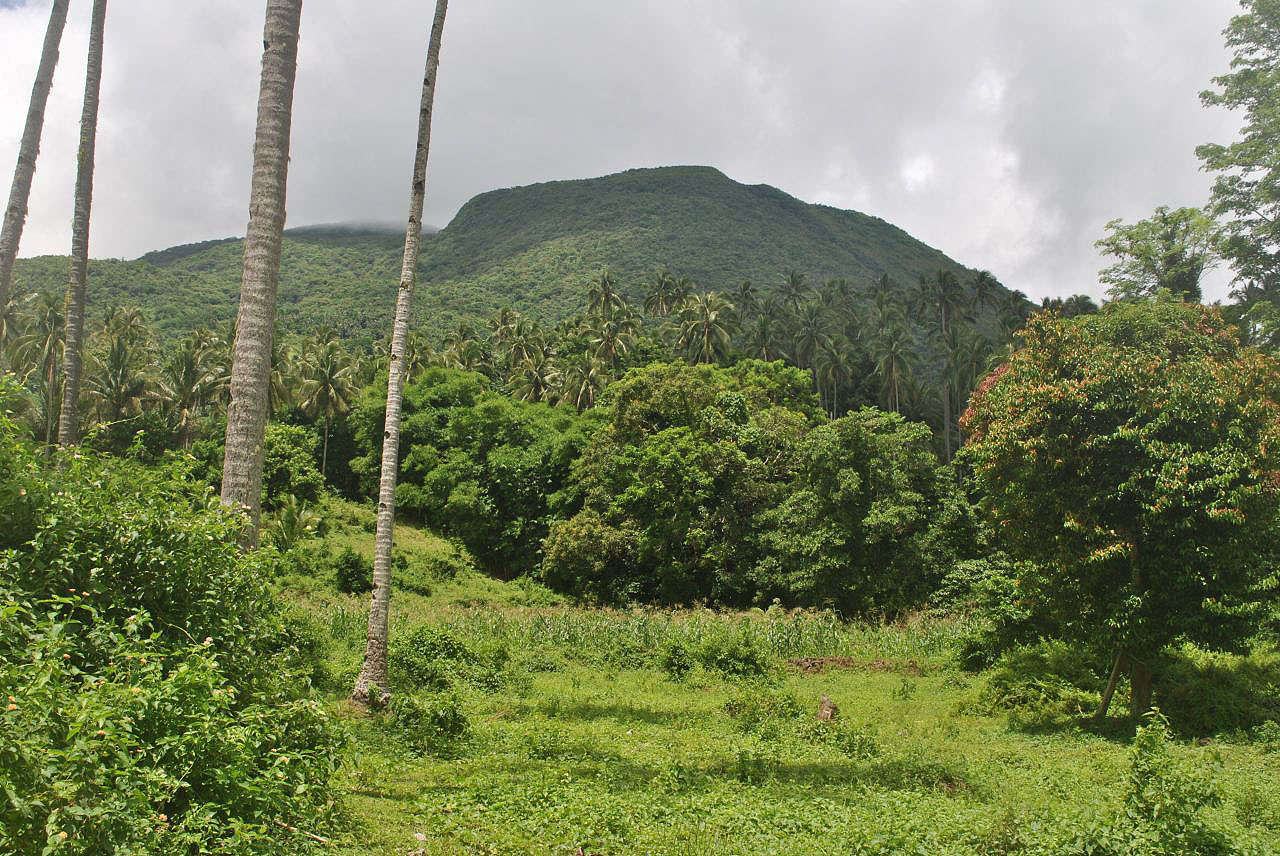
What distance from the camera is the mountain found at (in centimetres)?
9562

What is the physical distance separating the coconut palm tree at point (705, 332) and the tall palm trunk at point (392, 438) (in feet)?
144

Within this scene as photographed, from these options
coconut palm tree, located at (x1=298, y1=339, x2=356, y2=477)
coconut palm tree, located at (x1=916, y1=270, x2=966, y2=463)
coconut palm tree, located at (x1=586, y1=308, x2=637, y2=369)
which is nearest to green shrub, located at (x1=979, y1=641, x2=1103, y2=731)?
coconut palm tree, located at (x1=586, y1=308, x2=637, y2=369)

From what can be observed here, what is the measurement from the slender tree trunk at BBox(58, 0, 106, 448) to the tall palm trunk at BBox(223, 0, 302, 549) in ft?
24.0

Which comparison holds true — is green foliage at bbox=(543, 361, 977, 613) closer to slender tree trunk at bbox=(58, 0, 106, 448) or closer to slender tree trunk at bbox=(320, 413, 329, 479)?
slender tree trunk at bbox=(320, 413, 329, 479)

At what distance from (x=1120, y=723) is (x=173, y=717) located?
14648 millimetres

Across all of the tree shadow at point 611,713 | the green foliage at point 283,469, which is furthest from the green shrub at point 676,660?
the green foliage at point 283,469

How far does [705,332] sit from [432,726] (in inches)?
1893

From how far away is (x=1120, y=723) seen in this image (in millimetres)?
14242

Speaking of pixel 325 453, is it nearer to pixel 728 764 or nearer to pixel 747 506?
pixel 747 506

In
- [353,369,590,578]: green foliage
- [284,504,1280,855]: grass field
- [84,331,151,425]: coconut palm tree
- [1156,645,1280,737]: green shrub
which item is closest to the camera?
[284,504,1280,855]: grass field

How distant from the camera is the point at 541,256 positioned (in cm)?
13212

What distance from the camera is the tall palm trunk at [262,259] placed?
855 cm

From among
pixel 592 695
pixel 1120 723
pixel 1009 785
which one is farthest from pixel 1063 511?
pixel 592 695

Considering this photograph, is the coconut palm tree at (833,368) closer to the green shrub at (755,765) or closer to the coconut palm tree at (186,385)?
the coconut palm tree at (186,385)
